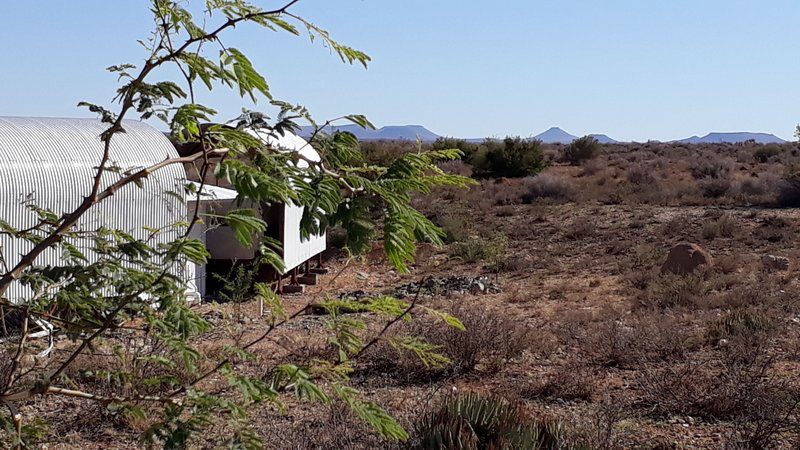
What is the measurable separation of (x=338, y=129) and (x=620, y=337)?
669 centimetres

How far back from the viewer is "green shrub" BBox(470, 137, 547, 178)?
103 ft

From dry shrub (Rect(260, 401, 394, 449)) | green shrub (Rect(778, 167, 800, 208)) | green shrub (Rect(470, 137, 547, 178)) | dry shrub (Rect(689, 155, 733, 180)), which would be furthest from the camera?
green shrub (Rect(470, 137, 547, 178))

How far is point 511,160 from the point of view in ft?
103

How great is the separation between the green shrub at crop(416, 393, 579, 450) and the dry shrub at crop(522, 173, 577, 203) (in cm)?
1994

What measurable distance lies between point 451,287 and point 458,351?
5.39 m

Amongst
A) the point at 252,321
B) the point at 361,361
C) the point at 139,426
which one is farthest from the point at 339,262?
the point at 139,426

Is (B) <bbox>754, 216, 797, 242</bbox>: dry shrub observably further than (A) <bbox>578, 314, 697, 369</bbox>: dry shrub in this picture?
Yes

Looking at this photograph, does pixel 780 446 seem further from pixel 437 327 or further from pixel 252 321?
pixel 252 321

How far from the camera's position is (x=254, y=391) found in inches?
94.7

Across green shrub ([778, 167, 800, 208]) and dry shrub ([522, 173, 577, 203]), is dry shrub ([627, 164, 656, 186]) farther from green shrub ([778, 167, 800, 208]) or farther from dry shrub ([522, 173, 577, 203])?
green shrub ([778, 167, 800, 208])

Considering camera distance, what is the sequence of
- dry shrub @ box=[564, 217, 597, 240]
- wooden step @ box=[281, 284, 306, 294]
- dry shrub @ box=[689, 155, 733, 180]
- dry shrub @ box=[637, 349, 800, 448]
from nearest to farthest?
dry shrub @ box=[637, 349, 800, 448] → wooden step @ box=[281, 284, 306, 294] → dry shrub @ box=[564, 217, 597, 240] → dry shrub @ box=[689, 155, 733, 180]

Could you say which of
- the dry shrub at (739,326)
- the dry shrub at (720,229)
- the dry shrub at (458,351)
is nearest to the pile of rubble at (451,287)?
the dry shrub at (458,351)

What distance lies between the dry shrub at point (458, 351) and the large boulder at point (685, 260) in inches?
252

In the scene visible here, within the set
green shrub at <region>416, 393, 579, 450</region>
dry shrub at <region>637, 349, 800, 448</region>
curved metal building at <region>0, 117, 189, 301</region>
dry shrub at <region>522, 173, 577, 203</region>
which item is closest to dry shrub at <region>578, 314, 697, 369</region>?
dry shrub at <region>637, 349, 800, 448</region>
